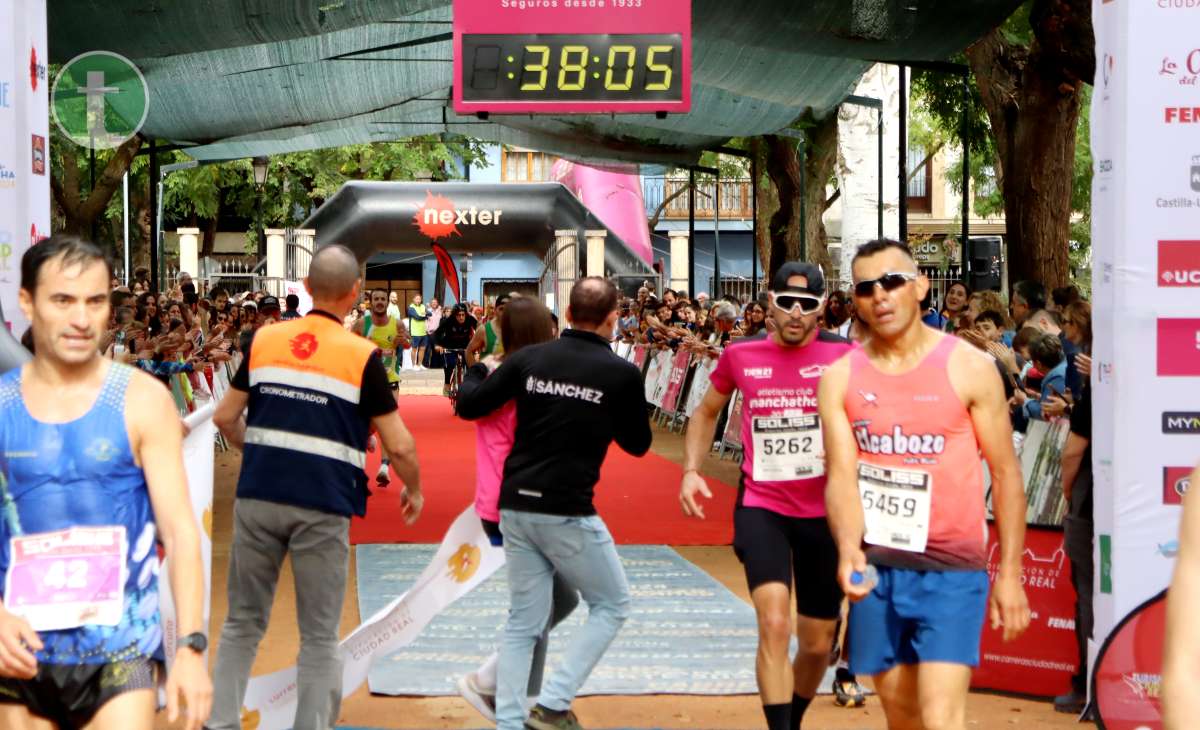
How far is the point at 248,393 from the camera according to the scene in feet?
21.3

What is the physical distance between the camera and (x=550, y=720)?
7.00 metres

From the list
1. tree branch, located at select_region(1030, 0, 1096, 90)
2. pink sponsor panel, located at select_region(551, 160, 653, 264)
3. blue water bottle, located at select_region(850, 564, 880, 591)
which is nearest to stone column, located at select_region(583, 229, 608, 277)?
pink sponsor panel, located at select_region(551, 160, 653, 264)

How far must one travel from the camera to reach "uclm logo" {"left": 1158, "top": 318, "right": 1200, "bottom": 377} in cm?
718

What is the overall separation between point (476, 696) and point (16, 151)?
3.74 meters

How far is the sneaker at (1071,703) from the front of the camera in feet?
25.9

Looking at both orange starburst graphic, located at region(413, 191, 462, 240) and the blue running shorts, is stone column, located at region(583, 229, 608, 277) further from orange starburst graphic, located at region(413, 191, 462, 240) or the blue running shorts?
the blue running shorts

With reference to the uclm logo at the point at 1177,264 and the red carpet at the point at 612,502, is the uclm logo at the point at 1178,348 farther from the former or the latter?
the red carpet at the point at 612,502

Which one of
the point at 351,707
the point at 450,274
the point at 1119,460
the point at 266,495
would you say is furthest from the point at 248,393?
the point at 450,274

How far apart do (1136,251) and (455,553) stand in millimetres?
3111

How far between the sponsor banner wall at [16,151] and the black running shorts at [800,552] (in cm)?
405

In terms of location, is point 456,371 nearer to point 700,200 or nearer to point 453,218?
point 453,218

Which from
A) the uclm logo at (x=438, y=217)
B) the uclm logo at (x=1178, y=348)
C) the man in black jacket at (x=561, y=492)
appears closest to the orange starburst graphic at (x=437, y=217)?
A: the uclm logo at (x=438, y=217)

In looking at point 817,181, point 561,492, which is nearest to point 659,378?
point 817,181

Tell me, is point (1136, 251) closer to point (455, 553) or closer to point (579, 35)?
point (455, 553)
